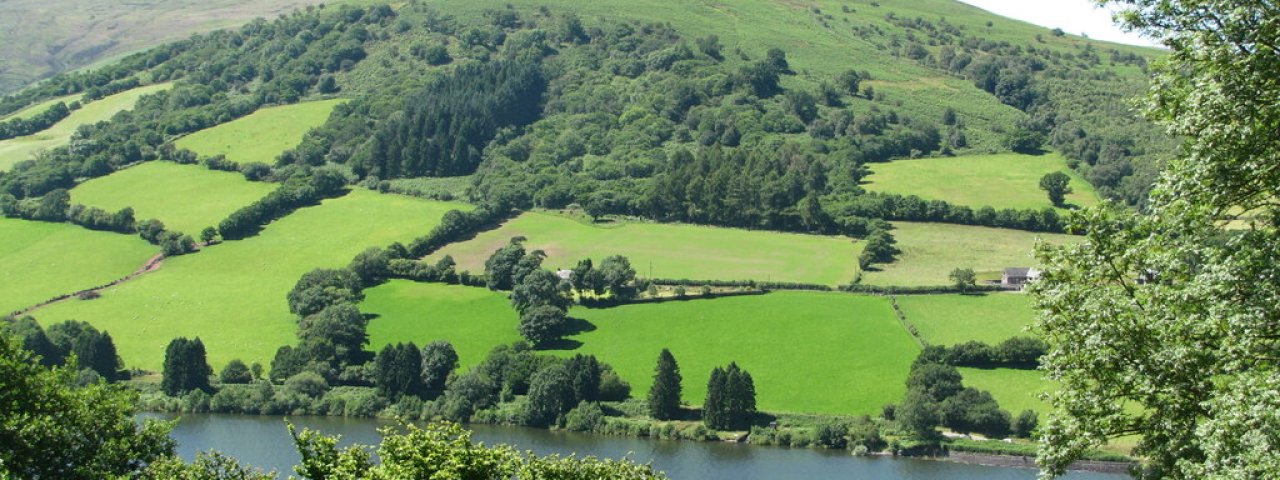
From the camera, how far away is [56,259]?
444ft

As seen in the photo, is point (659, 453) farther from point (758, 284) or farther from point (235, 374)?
point (235, 374)

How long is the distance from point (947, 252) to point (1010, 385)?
36588mm

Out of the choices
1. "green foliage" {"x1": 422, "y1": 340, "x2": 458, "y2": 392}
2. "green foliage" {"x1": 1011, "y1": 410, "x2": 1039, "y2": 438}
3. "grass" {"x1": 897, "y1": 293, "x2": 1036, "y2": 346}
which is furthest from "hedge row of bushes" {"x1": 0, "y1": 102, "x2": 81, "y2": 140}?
"green foliage" {"x1": 1011, "y1": 410, "x2": 1039, "y2": 438}

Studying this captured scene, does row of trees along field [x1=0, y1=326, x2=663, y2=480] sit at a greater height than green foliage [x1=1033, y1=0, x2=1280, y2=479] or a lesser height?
lesser

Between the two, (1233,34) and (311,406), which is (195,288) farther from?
(1233,34)

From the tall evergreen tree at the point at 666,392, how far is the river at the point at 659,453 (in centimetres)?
313

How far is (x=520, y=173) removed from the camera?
16188 cm

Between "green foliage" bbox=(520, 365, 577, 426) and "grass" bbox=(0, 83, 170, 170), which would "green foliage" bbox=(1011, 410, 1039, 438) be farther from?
"grass" bbox=(0, 83, 170, 170)

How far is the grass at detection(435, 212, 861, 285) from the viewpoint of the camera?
12488cm

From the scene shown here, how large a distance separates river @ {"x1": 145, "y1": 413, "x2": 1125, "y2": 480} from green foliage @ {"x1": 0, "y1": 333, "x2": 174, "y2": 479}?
38989 millimetres

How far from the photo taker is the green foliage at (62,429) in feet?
134

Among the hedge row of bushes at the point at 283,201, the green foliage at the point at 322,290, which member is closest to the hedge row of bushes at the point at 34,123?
the hedge row of bushes at the point at 283,201

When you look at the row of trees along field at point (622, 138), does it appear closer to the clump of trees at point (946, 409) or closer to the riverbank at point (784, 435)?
the clump of trees at point (946, 409)

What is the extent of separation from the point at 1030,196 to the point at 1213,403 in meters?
135
